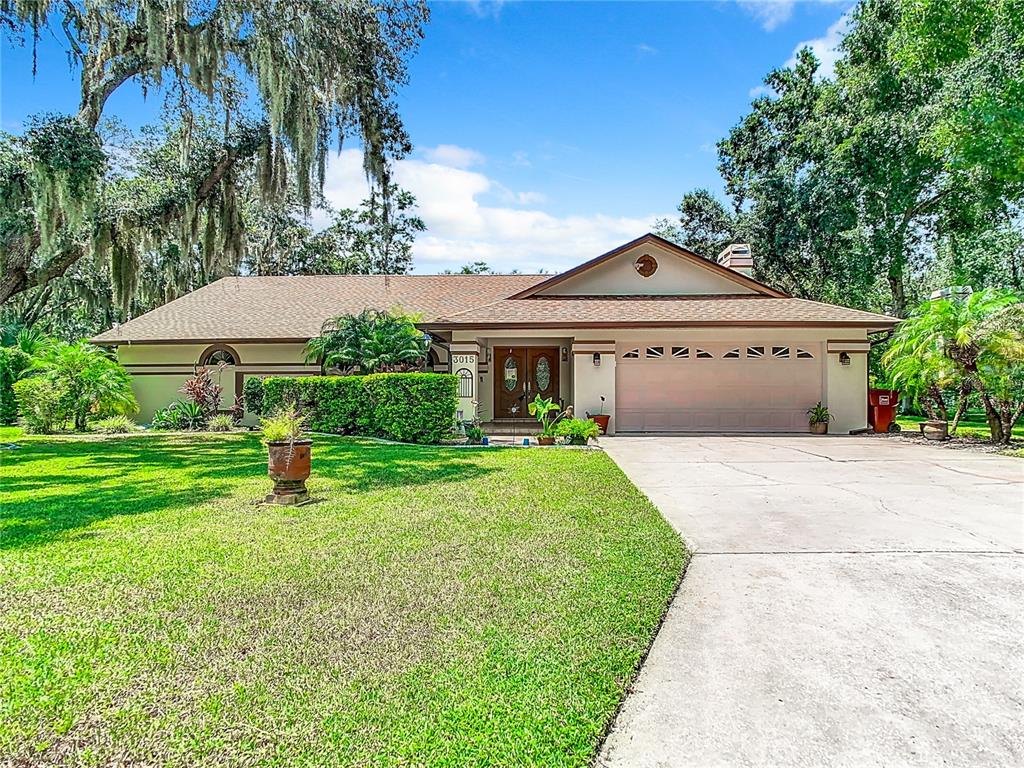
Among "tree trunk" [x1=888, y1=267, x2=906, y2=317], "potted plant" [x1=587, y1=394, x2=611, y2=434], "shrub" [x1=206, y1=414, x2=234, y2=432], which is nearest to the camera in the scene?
"potted plant" [x1=587, y1=394, x2=611, y2=434]

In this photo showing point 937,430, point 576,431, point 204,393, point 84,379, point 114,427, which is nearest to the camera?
point 576,431

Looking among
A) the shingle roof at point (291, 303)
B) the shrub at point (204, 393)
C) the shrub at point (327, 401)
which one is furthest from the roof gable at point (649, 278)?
the shrub at point (204, 393)

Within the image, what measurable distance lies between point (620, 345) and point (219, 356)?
10.8 m

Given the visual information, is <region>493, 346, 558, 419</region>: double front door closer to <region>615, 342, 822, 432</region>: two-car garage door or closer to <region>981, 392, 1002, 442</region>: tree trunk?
<region>615, 342, 822, 432</region>: two-car garage door

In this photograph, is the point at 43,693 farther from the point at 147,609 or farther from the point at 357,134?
the point at 357,134

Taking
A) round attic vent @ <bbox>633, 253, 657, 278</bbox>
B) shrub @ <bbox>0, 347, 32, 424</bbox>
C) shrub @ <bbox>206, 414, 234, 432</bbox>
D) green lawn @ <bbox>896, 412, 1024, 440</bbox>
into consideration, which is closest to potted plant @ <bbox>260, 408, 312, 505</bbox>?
shrub @ <bbox>206, 414, 234, 432</bbox>

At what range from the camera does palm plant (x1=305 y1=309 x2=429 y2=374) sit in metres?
12.6

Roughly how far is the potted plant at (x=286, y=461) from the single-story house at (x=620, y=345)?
7.42 m

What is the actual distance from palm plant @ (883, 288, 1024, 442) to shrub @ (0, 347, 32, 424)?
19.9m

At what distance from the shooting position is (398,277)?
1956 cm

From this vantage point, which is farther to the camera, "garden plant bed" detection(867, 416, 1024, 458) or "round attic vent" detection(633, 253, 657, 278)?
"round attic vent" detection(633, 253, 657, 278)

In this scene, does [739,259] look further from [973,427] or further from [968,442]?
[968,442]

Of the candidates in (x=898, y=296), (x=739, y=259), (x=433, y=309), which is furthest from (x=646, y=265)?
(x=898, y=296)

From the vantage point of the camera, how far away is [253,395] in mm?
14016
